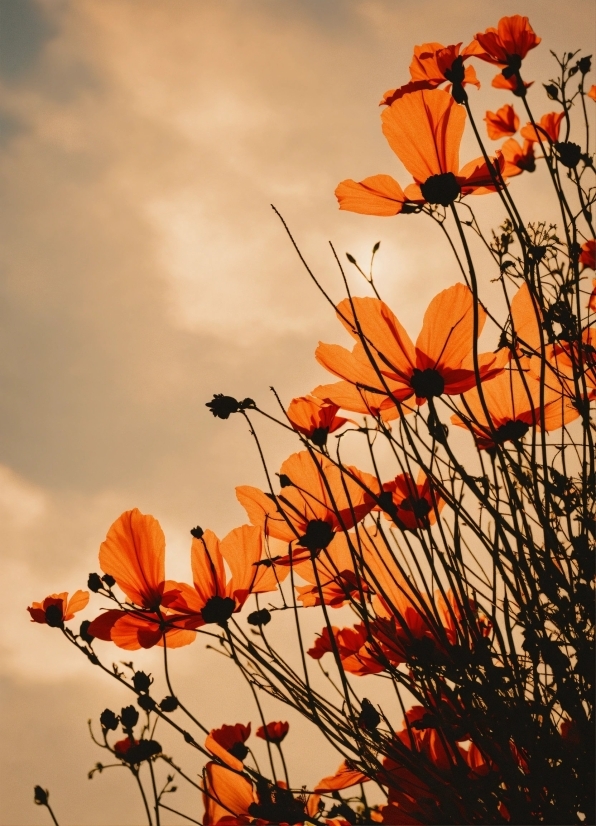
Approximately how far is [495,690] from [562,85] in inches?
33.7

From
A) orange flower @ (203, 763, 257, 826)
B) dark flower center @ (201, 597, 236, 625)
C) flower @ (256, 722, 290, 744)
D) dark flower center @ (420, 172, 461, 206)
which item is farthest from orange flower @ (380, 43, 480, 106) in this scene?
flower @ (256, 722, 290, 744)

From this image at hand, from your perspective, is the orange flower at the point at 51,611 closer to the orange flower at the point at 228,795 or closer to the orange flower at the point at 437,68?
the orange flower at the point at 228,795

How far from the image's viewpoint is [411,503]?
0.83 meters

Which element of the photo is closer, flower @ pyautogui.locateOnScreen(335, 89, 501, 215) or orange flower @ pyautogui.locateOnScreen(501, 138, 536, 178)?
flower @ pyautogui.locateOnScreen(335, 89, 501, 215)

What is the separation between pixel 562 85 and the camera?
1.04m

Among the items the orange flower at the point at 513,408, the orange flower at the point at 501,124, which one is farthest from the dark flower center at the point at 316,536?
the orange flower at the point at 501,124

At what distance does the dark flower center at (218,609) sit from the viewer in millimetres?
898

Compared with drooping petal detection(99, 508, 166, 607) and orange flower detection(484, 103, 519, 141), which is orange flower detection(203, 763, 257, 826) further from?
orange flower detection(484, 103, 519, 141)

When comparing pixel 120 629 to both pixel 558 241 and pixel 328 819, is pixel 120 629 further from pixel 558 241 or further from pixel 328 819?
pixel 558 241

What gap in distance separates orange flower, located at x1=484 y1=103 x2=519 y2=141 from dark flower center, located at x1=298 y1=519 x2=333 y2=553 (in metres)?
1.21

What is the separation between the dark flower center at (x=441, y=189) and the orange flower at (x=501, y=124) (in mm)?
962

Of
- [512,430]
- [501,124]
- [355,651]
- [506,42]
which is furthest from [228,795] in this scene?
[501,124]

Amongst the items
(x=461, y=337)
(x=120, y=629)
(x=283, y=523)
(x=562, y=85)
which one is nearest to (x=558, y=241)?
(x=562, y=85)

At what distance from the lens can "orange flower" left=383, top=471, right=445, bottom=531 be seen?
783mm
